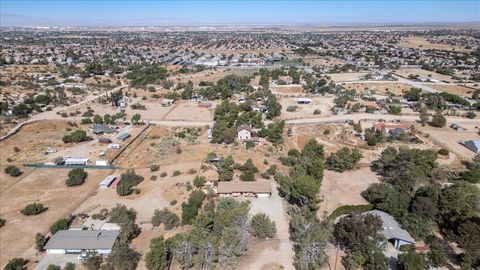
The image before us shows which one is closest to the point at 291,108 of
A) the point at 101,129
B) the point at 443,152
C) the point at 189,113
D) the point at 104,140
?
the point at 189,113

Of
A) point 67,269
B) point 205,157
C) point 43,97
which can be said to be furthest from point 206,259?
point 43,97

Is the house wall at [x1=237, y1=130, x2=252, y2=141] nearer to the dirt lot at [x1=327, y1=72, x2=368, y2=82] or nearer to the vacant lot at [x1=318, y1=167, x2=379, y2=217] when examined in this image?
the vacant lot at [x1=318, y1=167, x2=379, y2=217]

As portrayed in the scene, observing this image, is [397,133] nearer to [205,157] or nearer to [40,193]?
[205,157]

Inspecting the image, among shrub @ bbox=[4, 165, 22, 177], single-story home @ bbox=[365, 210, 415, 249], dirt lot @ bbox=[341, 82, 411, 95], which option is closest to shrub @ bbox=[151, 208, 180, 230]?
single-story home @ bbox=[365, 210, 415, 249]

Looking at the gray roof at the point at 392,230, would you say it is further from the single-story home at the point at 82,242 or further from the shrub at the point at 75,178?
the shrub at the point at 75,178

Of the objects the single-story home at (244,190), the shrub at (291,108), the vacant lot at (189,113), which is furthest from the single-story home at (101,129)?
the shrub at (291,108)

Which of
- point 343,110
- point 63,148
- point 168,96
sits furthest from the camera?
point 168,96
